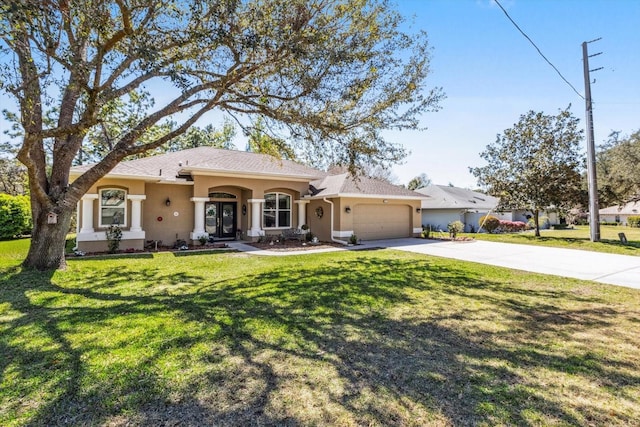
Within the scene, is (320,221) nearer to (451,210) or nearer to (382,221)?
(382,221)

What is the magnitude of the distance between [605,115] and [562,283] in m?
14.1

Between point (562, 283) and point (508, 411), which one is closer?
point (508, 411)

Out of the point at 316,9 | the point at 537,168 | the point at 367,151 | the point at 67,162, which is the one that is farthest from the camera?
the point at 537,168

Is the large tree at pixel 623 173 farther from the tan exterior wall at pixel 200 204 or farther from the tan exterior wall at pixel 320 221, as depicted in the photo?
the tan exterior wall at pixel 320 221

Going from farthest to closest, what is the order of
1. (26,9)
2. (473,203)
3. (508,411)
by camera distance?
(473,203) < (26,9) < (508,411)

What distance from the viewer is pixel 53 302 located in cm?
561

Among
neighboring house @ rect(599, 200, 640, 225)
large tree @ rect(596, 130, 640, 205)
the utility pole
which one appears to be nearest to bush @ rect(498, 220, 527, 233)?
large tree @ rect(596, 130, 640, 205)

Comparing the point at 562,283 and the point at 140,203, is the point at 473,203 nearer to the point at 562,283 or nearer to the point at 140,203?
the point at 562,283

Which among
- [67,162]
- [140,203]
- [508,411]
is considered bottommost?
[508,411]

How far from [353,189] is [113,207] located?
412 inches

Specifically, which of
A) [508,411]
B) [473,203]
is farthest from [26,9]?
[473,203]

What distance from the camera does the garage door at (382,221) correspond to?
16469 mm

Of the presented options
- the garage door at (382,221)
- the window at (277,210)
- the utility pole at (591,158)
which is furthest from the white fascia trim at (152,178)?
the utility pole at (591,158)

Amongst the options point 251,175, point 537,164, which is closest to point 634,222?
point 537,164
